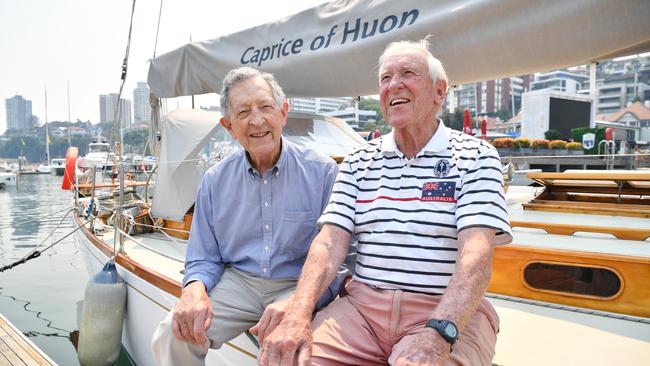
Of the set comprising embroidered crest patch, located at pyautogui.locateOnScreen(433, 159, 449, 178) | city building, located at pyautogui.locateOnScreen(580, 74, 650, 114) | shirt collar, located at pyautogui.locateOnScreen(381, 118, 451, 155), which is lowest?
embroidered crest patch, located at pyautogui.locateOnScreen(433, 159, 449, 178)

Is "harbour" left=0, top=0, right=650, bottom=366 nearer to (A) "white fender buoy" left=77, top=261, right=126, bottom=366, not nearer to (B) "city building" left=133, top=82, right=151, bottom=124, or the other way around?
(A) "white fender buoy" left=77, top=261, right=126, bottom=366

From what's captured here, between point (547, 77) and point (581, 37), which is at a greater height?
point (547, 77)

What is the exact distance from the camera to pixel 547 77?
106625 mm

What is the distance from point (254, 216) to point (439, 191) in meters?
0.91

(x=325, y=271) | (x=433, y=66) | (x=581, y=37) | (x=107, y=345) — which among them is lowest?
(x=107, y=345)

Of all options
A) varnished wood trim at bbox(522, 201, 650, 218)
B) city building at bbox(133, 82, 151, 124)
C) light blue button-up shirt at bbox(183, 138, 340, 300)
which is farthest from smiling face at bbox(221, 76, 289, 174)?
city building at bbox(133, 82, 151, 124)

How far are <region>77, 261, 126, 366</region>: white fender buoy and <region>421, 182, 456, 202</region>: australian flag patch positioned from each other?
3058 mm

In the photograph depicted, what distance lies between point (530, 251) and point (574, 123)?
1465 inches

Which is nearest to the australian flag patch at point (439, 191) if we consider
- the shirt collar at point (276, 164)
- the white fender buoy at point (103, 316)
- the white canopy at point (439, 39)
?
the shirt collar at point (276, 164)

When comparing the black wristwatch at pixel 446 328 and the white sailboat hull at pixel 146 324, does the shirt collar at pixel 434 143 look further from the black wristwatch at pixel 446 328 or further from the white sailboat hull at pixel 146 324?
the white sailboat hull at pixel 146 324

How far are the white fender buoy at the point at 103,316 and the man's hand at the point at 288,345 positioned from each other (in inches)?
107

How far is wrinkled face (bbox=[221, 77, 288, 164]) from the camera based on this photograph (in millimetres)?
2186

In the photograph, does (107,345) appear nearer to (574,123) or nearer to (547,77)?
(574,123)

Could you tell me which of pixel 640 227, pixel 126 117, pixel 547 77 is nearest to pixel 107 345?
pixel 640 227
